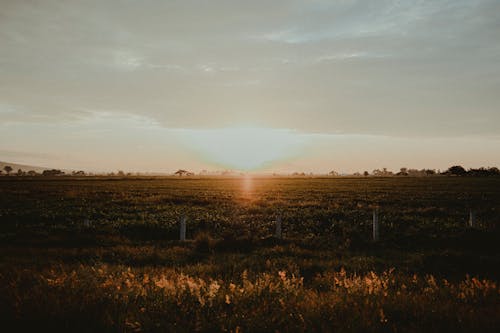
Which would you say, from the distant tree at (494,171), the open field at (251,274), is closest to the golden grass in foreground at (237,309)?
the open field at (251,274)

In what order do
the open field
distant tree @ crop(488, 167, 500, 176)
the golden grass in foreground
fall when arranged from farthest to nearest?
1. distant tree @ crop(488, 167, 500, 176)
2. the open field
3. the golden grass in foreground

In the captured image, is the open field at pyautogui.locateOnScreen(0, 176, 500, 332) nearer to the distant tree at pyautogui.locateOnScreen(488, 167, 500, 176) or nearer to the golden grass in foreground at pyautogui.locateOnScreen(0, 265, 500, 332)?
the golden grass in foreground at pyautogui.locateOnScreen(0, 265, 500, 332)

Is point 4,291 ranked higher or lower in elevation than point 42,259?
higher

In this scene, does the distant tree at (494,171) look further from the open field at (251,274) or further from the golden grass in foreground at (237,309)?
the golden grass in foreground at (237,309)

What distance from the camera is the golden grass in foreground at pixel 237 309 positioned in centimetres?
481

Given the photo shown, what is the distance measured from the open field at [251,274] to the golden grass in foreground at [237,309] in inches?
0.9

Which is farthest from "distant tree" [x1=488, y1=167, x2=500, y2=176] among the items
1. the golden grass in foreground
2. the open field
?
the golden grass in foreground

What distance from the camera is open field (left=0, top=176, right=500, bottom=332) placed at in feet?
16.4

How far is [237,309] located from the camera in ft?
17.9

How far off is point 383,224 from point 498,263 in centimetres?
890

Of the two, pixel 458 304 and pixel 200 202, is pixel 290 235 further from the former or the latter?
pixel 200 202

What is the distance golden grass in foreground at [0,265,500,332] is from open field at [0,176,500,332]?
22 mm

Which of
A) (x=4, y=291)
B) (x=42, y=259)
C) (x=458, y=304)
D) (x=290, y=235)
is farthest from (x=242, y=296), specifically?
(x=290, y=235)

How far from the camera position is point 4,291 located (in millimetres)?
6086
